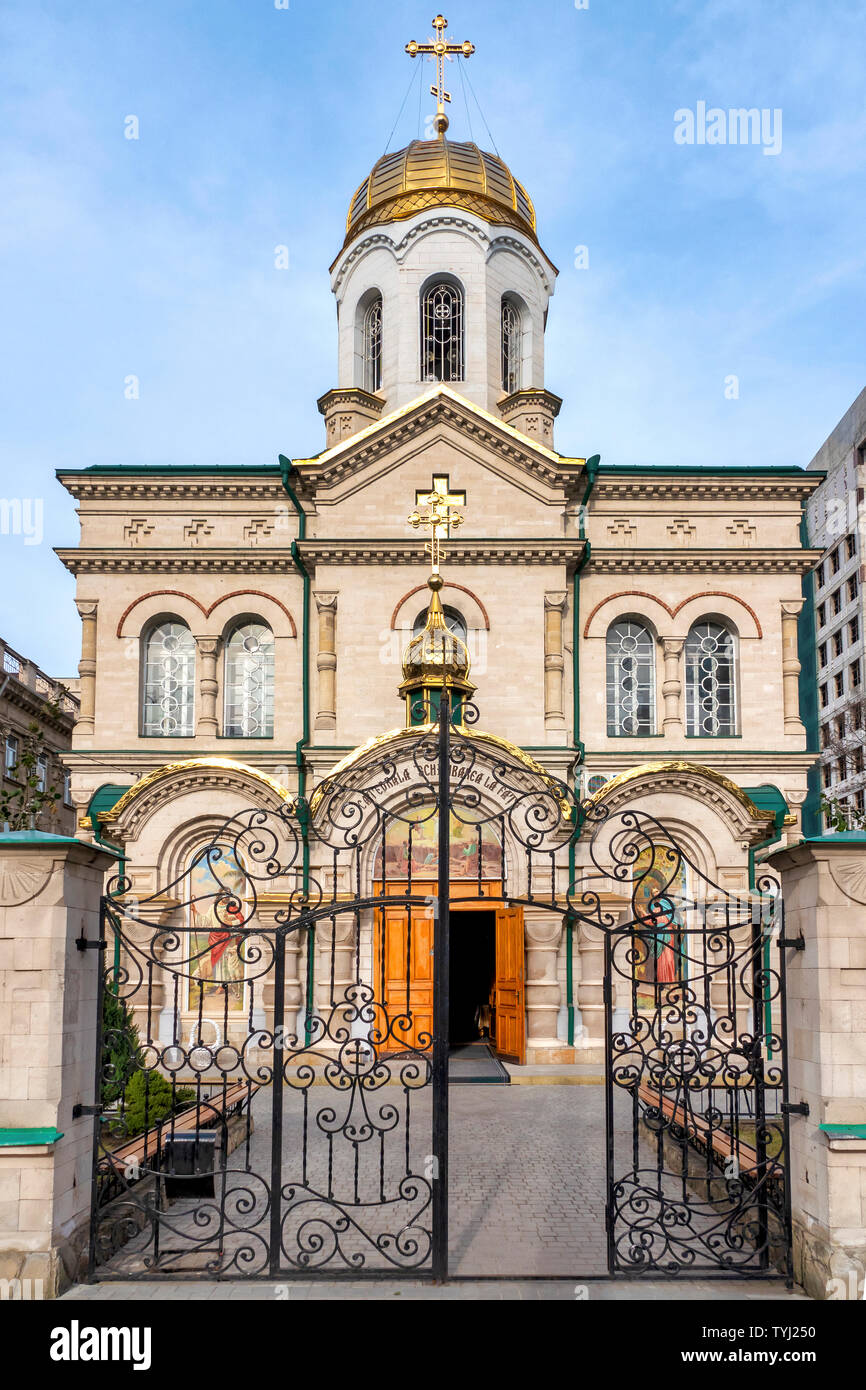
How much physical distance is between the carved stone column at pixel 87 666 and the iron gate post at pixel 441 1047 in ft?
49.4

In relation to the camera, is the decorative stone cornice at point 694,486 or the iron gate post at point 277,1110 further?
the decorative stone cornice at point 694,486

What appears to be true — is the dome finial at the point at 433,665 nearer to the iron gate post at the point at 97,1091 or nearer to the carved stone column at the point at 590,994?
the carved stone column at the point at 590,994

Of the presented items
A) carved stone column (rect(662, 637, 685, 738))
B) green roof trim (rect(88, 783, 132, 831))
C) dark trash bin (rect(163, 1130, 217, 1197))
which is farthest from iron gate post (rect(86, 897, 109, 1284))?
carved stone column (rect(662, 637, 685, 738))

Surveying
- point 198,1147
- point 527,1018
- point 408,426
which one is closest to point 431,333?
point 408,426

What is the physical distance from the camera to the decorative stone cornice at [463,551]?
2180 centimetres

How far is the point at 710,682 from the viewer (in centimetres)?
2273

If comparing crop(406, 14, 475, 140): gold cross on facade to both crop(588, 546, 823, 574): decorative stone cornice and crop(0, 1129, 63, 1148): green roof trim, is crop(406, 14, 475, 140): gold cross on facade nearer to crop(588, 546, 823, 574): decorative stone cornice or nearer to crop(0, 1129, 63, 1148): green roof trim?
crop(588, 546, 823, 574): decorative stone cornice

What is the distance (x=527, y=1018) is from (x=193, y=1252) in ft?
34.4

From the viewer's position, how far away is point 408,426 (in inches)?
892

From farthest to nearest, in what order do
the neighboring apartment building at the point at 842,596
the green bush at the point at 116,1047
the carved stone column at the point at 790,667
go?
the neighboring apartment building at the point at 842,596
the carved stone column at the point at 790,667
the green bush at the point at 116,1047

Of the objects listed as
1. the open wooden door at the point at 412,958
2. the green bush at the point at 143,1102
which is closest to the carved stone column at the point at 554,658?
the open wooden door at the point at 412,958

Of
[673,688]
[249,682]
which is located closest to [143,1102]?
[249,682]

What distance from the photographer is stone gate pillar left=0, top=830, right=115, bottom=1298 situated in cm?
723

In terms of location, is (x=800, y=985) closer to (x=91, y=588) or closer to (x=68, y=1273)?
(x=68, y=1273)
